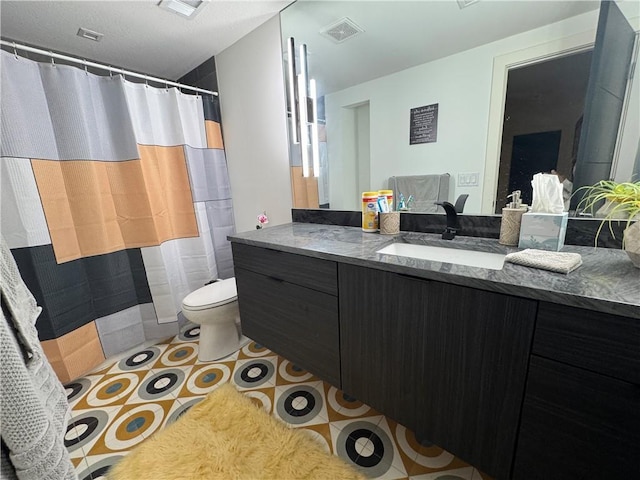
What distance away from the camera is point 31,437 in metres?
0.52

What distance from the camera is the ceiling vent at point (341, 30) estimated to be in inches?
55.0

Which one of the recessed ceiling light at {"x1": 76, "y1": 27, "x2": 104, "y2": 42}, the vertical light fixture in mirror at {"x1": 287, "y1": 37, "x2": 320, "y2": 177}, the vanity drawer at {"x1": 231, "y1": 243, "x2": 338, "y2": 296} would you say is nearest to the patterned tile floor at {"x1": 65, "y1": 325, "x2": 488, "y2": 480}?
the vanity drawer at {"x1": 231, "y1": 243, "x2": 338, "y2": 296}

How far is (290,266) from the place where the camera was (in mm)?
1212

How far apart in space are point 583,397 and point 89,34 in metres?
2.80

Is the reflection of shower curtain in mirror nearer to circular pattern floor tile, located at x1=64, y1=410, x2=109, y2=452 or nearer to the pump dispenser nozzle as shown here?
circular pattern floor tile, located at x1=64, y1=410, x2=109, y2=452

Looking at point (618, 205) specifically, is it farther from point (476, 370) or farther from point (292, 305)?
point (292, 305)

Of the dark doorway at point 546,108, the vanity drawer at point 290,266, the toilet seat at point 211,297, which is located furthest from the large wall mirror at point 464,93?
the toilet seat at point 211,297

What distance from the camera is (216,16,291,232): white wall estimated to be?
1750 mm

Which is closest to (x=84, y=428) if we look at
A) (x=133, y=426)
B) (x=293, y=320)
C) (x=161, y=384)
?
(x=133, y=426)

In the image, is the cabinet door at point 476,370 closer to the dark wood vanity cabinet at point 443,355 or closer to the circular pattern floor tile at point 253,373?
the dark wood vanity cabinet at point 443,355

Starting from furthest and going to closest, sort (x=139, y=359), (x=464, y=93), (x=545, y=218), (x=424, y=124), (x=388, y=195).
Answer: (x=139, y=359), (x=388, y=195), (x=424, y=124), (x=464, y=93), (x=545, y=218)

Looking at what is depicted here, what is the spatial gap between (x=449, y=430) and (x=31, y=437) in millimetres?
1073

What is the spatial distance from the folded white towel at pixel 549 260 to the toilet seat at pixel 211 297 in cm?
144

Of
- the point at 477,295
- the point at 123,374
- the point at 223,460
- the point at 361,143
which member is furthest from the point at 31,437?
the point at 361,143
